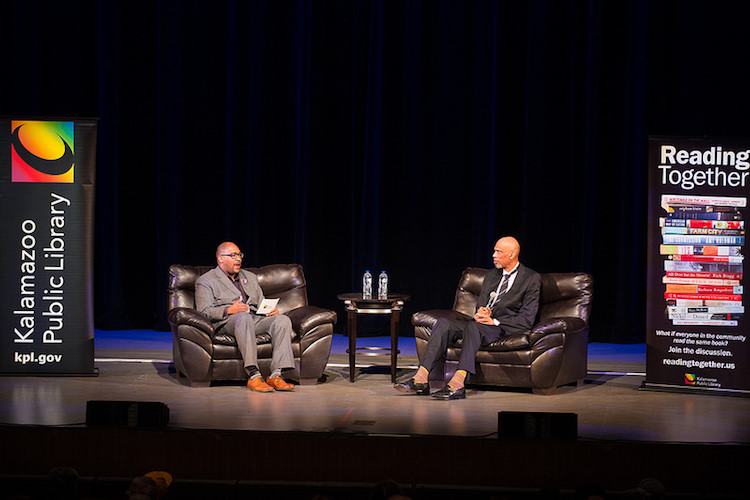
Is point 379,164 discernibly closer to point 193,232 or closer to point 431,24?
point 431,24

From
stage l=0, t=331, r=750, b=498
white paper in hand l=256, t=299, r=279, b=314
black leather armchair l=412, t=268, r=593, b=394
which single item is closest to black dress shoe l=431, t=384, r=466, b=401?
black leather armchair l=412, t=268, r=593, b=394

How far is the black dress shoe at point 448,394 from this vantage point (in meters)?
5.78

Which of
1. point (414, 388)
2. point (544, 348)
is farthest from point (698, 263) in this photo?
point (414, 388)

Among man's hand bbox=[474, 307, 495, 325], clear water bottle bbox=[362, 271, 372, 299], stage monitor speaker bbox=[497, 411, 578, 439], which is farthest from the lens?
clear water bottle bbox=[362, 271, 372, 299]

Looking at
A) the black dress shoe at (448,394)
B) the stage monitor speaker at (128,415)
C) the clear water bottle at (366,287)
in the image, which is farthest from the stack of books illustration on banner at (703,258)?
the stage monitor speaker at (128,415)

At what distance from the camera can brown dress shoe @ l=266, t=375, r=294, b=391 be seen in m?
5.95

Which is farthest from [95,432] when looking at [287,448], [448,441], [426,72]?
[426,72]

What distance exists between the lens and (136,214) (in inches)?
364

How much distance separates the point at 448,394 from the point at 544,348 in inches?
28.9

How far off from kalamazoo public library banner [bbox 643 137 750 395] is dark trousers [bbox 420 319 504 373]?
120 centimetres

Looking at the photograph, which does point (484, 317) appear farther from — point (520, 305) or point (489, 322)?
point (520, 305)

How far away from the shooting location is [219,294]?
6.37 m

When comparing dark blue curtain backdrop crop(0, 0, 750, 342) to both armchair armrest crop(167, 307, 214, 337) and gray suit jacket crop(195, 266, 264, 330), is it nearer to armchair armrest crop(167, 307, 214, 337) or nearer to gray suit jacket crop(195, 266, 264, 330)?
gray suit jacket crop(195, 266, 264, 330)

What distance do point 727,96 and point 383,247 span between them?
372cm
